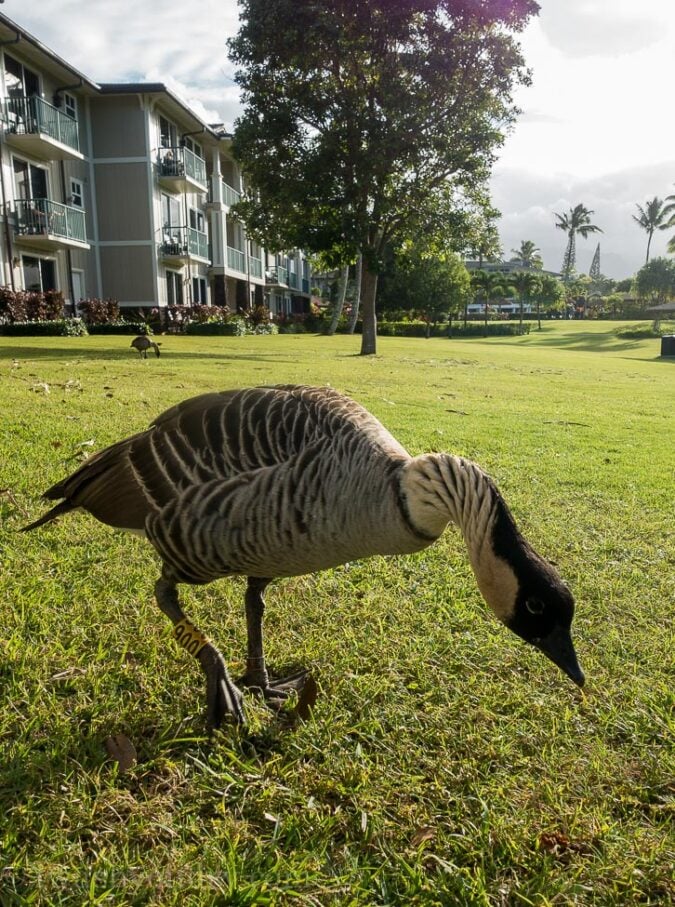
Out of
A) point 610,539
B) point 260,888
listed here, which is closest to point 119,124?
point 610,539

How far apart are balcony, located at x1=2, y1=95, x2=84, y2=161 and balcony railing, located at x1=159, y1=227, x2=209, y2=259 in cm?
731

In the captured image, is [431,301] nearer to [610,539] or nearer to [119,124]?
[119,124]

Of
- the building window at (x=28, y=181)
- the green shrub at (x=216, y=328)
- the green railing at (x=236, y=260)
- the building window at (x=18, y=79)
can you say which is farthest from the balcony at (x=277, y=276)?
the building window at (x=18, y=79)

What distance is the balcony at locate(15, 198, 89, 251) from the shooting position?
2494 cm

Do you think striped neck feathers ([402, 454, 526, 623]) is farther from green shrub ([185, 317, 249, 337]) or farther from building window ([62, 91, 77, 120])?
building window ([62, 91, 77, 120])

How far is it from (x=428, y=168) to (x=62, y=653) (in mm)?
21652

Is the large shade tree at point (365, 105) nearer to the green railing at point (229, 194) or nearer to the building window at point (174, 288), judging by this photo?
the building window at point (174, 288)

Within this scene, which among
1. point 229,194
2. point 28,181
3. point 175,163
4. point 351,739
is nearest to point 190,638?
point 351,739

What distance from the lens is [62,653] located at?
3.21m

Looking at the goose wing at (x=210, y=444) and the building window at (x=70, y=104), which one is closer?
the goose wing at (x=210, y=444)

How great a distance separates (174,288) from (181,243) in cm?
260

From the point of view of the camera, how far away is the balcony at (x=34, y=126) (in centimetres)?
2412

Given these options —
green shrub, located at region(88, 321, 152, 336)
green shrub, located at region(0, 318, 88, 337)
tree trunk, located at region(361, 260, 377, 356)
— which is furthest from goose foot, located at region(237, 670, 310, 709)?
green shrub, located at region(88, 321, 152, 336)

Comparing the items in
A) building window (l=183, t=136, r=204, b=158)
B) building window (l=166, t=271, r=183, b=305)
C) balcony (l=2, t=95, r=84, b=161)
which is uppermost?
building window (l=183, t=136, r=204, b=158)
